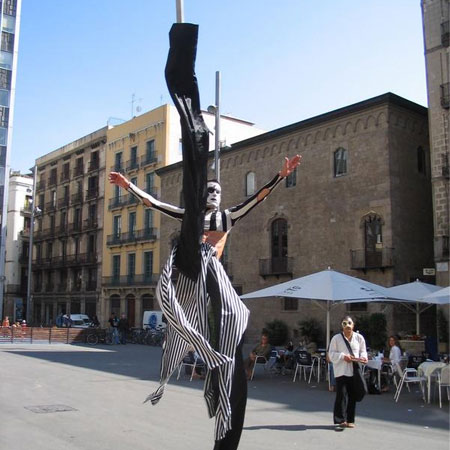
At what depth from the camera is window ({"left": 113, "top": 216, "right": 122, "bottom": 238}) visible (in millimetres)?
47812

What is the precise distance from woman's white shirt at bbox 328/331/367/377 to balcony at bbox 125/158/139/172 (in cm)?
3833

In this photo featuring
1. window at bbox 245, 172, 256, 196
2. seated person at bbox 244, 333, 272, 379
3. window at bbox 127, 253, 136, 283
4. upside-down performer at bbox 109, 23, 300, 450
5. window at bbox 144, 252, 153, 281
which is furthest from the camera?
window at bbox 127, 253, 136, 283

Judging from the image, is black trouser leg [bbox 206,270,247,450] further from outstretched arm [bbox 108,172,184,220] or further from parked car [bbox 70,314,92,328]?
parked car [bbox 70,314,92,328]

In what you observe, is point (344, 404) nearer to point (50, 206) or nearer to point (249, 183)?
point (249, 183)

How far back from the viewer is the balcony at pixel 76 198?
5400 centimetres

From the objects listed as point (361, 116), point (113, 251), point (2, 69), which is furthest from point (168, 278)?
point (2, 69)

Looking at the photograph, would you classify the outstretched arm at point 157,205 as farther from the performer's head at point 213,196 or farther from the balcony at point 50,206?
the balcony at point 50,206

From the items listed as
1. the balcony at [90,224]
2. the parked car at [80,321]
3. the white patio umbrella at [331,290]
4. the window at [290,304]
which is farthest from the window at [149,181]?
the white patio umbrella at [331,290]

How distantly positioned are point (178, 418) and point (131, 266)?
37.4m

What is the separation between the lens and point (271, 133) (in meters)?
31.9

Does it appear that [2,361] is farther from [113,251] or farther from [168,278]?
[113,251]

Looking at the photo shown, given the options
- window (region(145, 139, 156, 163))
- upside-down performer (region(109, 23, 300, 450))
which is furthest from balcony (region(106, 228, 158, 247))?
upside-down performer (region(109, 23, 300, 450))

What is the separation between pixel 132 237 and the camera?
149ft

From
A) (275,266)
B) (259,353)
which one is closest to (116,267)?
(275,266)
